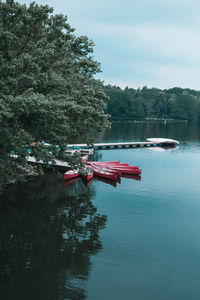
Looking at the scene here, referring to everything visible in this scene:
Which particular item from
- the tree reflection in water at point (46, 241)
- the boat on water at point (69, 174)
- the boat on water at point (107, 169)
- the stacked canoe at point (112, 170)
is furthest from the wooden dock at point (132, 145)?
the tree reflection in water at point (46, 241)

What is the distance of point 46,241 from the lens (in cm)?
1900

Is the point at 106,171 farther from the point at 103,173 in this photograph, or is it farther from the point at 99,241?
the point at 99,241

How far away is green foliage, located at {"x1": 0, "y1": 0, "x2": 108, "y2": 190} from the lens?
56.5 feet

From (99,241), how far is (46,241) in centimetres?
359

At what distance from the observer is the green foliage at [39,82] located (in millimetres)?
17234

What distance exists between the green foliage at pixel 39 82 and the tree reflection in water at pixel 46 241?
423cm

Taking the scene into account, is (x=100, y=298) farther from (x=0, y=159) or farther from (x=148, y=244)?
(x=0, y=159)

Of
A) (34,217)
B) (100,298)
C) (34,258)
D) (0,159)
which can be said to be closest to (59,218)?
(34,217)


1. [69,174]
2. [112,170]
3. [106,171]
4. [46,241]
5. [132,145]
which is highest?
[132,145]

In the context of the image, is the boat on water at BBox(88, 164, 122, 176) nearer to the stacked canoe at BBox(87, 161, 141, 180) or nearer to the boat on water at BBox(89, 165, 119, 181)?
the stacked canoe at BBox(87, 161, 141, 180)

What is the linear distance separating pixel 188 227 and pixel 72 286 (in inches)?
459

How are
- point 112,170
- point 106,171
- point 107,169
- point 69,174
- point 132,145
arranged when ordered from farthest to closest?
point 132,145 → point 107,169 → point 112,170 → point 106,171 → point 69,174

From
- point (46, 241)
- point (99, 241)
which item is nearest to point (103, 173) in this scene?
point (99, 241)

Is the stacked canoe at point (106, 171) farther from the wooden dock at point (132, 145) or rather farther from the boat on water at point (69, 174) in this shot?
the wooden dock at point (132, 145)
